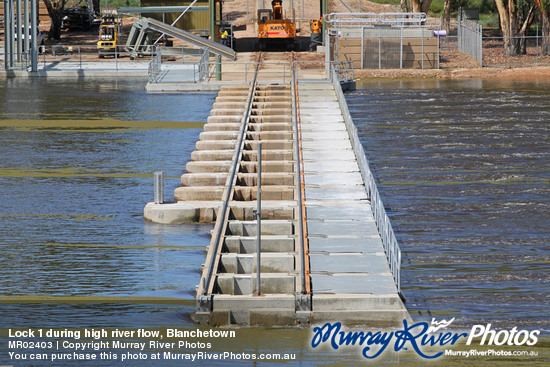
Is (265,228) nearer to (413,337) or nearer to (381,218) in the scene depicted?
(381,218)

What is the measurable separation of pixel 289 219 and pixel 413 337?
24.8ft

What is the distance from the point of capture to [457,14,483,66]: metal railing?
5491cm

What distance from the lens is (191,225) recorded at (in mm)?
24547

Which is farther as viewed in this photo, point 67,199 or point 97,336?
point 67,199

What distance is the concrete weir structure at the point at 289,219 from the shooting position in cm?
1773

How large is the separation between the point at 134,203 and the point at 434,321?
1152 cm

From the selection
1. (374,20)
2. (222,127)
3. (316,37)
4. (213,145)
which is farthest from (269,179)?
(316,37)

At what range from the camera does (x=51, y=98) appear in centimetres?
4662

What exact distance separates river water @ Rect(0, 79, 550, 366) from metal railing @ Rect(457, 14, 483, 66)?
8971 mm

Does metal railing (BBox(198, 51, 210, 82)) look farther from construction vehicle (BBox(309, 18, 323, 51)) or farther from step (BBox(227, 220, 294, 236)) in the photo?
step (BBox(227, 220, 294, 236))

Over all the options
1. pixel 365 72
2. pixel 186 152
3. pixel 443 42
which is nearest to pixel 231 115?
pixel 186 152

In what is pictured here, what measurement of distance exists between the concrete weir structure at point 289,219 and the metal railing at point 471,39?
719 inches

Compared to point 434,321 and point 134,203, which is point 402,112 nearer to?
point 134,203

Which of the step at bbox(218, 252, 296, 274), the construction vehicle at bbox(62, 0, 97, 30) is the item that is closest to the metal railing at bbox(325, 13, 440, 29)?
the construction vehicle at bbox(62, 0, 97, 30)
